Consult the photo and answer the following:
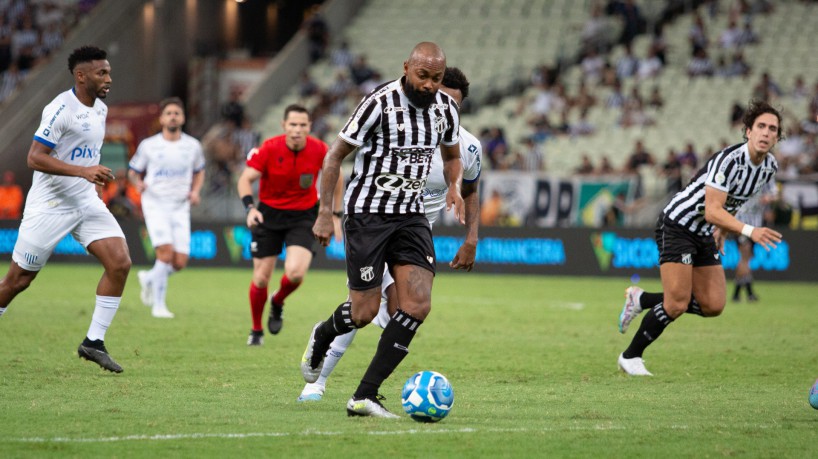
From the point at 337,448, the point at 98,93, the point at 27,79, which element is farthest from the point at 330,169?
the point at 27,79

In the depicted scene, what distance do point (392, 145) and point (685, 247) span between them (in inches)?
151

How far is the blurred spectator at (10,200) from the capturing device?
3052 cm

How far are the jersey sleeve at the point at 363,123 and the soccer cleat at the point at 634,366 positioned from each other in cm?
407

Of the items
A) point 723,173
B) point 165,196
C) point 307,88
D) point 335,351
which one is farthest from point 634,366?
point 307,88

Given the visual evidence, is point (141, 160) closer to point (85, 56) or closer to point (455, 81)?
point (85, 56)

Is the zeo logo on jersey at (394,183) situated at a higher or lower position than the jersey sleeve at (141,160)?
higher

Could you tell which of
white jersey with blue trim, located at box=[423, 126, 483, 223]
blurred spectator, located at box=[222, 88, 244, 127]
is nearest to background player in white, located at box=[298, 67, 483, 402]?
white jersey with blue trim, located at box=[423, 126, 483, 223]

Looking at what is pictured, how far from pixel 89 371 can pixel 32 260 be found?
3.44ft

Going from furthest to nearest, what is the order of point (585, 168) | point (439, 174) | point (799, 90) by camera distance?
point (799, 90)
point (585, 168)
point (439, 174)

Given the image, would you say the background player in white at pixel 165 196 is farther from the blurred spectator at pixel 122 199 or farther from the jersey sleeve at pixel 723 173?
the blurred spectator at pixel 122 199

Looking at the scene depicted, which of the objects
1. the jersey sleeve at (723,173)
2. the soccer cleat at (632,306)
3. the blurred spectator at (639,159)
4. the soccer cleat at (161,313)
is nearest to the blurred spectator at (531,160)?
the blurred spectator at (639,159)

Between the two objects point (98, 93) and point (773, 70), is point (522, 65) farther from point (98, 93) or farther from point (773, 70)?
point (98, 93)

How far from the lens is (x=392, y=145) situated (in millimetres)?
7641

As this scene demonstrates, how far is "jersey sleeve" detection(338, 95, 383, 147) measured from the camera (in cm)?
753
